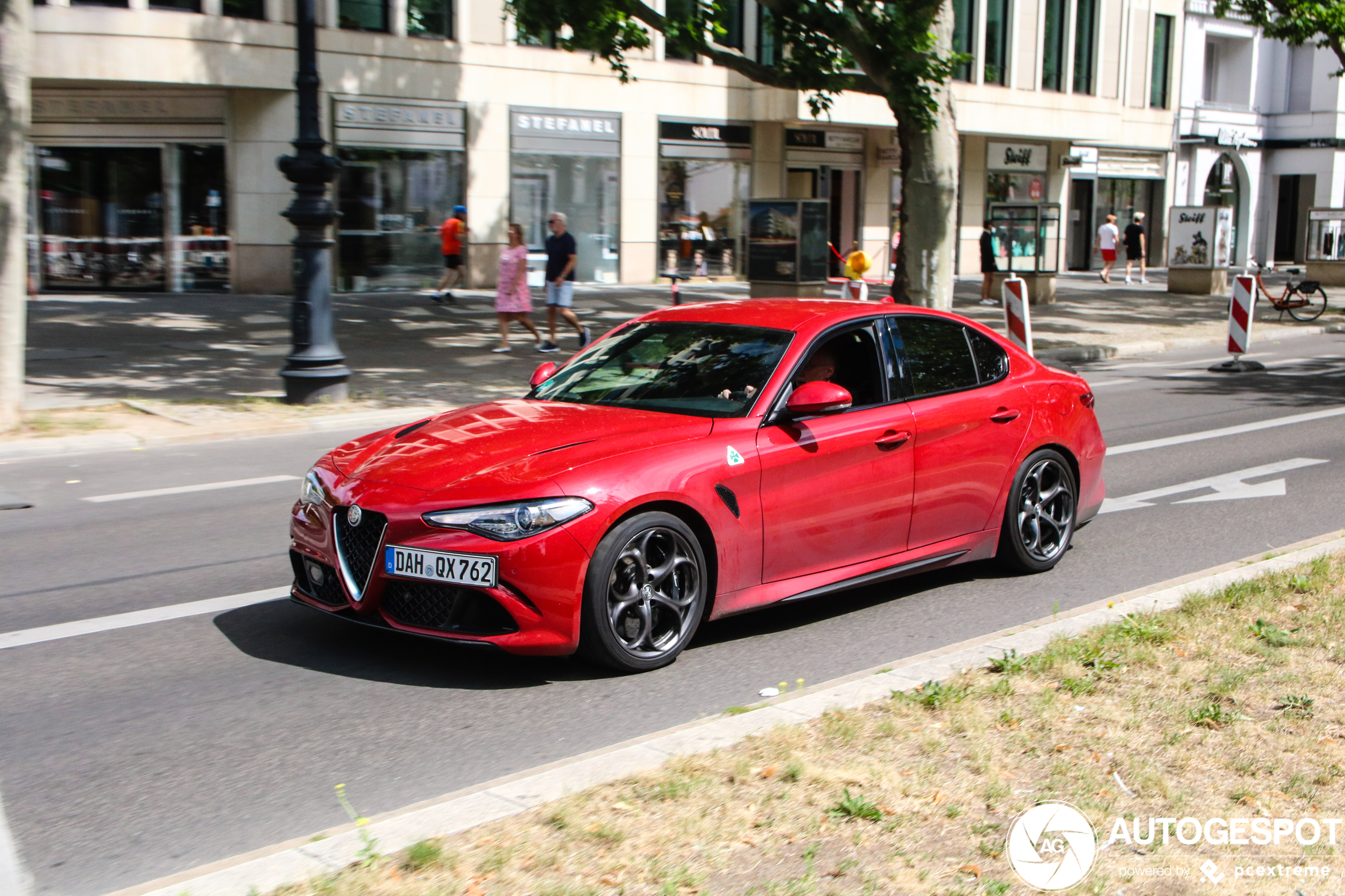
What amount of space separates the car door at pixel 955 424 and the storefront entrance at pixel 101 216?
21132 mm

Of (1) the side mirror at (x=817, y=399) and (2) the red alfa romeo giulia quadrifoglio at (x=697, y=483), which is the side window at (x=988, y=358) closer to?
(2) the red alfa romeo giulia quadrifoglio at (x=697, y=483)

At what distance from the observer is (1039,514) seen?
23.5 ft

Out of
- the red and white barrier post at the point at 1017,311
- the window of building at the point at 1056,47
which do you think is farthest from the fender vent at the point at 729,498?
the window of building at the point at 1056,47

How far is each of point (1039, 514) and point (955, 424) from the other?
945mm

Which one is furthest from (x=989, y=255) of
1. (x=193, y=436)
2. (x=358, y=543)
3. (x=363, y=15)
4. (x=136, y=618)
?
(x=358, y=543)

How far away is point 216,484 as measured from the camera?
966 centimetres

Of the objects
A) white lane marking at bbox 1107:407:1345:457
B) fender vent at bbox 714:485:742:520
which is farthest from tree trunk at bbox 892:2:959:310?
fender vent at bbox 714:485:742:520

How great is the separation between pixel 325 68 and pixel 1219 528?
20525 millimetres

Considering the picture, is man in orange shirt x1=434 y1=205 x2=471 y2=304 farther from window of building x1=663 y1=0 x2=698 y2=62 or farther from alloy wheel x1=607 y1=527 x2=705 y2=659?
alloy wheel x1=607 y1=527 x2=705 y2=659

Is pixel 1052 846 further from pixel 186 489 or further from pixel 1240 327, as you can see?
pixel 1240 327

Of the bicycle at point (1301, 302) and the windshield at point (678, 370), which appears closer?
the windshield at point (678, 370)

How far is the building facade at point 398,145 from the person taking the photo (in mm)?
23500

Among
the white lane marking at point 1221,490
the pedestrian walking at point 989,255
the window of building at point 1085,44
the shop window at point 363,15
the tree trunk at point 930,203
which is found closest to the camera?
the white lane marking at point 1221,490

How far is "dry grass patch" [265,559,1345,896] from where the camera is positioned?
3.38 m
